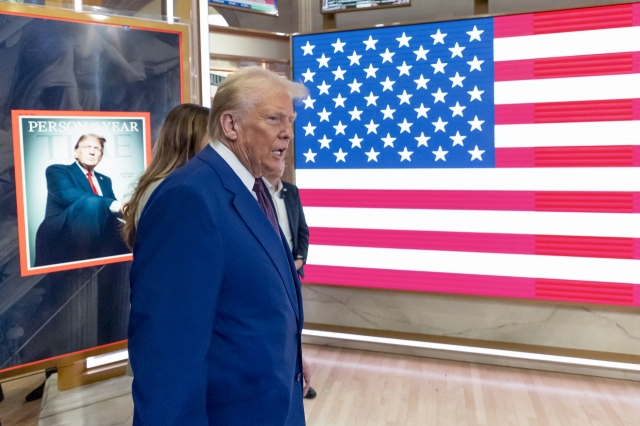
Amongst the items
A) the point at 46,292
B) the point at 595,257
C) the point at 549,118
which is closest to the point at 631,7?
the point at 549,118

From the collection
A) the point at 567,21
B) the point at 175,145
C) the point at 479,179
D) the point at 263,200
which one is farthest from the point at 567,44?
the point at 263,200

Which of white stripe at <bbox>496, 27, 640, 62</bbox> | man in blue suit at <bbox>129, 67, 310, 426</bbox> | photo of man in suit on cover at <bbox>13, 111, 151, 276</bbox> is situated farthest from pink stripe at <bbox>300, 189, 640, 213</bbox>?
man in blue suit at <bbox>129, 67, 310, 426</bbox>

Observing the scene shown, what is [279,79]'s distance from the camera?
123 centimetres

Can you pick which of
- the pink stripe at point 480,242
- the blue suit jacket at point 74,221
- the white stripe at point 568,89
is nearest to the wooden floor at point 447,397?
the pink stripe at point 480,242

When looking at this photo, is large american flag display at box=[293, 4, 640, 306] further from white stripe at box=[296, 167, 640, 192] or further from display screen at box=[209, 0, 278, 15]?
display screen at box=[209, 0, 278, 15]

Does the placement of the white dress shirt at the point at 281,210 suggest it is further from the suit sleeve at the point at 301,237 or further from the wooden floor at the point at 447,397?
the wooden floor at the point at 447,397

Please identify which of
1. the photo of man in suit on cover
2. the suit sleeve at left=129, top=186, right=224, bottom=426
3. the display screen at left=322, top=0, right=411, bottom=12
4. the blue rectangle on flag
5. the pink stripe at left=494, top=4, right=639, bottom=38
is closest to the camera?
the suit sleeve at left=129, top=186, right=224, bottom=426

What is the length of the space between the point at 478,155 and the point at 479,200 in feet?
0.92

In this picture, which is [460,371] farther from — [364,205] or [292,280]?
[292,280]

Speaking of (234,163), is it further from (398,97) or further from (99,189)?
(398,97)

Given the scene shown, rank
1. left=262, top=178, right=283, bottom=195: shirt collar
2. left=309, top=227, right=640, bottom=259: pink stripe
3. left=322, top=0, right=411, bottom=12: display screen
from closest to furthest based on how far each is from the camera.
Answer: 1. left=262, top=178, right=283, bottom=195: shirt collar
2. left=309, top=227, right=640, bottom=259: pink stripe
3. left=322, top=0, right=411, bottom=12: display screen

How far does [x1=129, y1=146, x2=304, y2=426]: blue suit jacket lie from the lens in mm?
999

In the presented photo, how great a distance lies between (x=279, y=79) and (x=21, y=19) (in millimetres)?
1356

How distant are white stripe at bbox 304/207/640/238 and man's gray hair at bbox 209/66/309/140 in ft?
8.21
